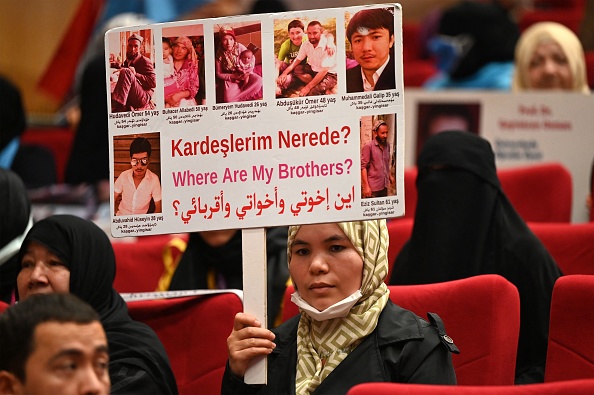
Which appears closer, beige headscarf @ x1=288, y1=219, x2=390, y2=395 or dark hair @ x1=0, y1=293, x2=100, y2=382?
dark hair @ x1=0, y1=293, x2=100, y2=382

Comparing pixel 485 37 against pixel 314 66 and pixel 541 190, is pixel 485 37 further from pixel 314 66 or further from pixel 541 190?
pixel 314 66

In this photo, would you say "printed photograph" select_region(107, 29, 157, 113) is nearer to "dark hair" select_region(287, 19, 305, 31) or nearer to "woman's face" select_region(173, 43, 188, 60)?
"woman's face" select_region(173, 43, 188, 60)

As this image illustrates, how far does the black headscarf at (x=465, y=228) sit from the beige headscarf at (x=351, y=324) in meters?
1.04

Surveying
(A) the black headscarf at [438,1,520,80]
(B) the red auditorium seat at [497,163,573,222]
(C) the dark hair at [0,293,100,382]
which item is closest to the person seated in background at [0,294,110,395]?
(C) the dark hair at [0,293,100,382]

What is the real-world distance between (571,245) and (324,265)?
5.59ft

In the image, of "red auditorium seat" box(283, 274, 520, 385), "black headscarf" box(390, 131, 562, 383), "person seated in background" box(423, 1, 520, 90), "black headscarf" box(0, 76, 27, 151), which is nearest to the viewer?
"red auditorium seat" box(283, 274, 520, 385)

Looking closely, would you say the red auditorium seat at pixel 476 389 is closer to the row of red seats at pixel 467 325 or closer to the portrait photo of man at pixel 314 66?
the row of red seats at pixel 467 325

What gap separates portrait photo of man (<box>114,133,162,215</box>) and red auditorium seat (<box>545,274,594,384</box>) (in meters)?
1.32

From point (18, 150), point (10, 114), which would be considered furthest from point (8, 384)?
point (18, 150)

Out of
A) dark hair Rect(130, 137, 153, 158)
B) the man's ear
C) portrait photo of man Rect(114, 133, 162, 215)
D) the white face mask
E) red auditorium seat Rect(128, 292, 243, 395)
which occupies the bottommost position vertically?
red auditorium seat Rect(128, 292, 243, 395)

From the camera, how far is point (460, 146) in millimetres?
4762

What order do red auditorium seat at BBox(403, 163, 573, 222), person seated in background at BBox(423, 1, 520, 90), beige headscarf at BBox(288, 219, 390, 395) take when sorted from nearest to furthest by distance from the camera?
beige headscarf at BBox(288, 219, 390, 395)
red auditorium seat at BBox(403, 163, 573, 222)
person seated in background at BBox(423, 1, 520, 90)

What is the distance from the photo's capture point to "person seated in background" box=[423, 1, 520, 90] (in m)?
8.25

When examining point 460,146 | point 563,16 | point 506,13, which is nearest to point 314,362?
point 460,146
